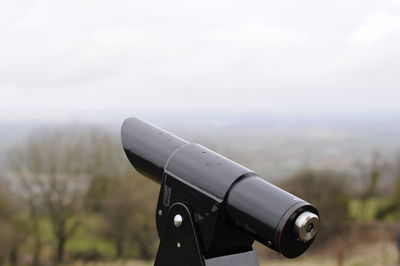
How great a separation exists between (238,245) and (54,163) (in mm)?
25083

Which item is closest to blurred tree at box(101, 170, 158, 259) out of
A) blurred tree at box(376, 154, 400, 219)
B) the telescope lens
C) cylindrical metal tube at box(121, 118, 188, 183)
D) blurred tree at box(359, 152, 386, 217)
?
blurred tree at box(359, 152, 386, 217)

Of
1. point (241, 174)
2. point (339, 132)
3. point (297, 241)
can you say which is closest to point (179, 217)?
point (241, 174)

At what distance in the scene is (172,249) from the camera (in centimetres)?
223

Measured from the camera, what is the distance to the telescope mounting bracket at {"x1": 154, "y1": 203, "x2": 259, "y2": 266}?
214cm

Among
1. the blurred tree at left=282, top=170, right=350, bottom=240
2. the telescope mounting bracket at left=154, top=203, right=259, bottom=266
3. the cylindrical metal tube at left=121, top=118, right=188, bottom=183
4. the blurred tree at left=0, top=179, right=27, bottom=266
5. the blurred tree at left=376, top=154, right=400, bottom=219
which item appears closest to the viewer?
the telescope mounting bracket at left=154, top=203, right=259, bottom=266

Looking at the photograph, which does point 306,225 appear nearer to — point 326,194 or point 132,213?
point 132,213

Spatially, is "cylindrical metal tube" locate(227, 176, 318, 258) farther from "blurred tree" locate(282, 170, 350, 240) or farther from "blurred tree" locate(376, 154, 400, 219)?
"blurred tree" locate(376, 154, 400, 219)

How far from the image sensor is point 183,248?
2.19 m

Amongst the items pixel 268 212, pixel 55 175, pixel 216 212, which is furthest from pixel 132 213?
pixel 268 212

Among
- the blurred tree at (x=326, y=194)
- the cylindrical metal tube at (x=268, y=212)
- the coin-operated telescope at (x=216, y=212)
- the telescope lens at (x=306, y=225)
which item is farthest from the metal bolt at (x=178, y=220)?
the blurred tree at (x=326, y=194)

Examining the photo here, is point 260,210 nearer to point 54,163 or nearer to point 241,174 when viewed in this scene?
point 241,174

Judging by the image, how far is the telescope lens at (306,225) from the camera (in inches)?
75.9

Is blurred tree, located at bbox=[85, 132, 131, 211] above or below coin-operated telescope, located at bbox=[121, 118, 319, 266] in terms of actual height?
below

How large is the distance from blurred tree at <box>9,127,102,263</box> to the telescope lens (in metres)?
25.0
